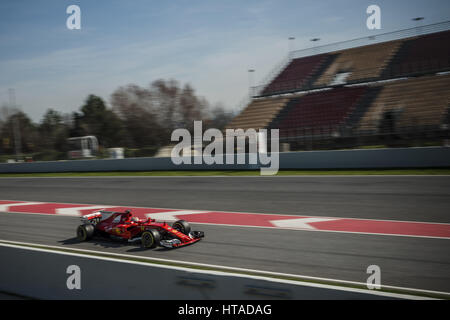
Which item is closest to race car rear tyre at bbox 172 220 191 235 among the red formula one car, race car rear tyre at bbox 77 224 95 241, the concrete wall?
the red formula one car

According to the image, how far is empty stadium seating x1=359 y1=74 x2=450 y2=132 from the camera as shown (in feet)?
64.0

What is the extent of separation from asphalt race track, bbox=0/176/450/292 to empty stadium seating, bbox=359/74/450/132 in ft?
26.6

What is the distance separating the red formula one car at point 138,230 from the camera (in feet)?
22.4

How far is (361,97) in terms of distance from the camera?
2508cm

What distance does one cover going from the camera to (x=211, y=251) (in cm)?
668

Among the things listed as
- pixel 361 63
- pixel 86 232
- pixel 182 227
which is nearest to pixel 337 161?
pixel 182 227

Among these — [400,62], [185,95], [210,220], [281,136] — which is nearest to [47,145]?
[185,95]

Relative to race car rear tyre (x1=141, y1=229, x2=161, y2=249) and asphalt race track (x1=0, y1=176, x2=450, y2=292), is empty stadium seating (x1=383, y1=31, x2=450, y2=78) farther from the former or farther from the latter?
race car rear tyre (x1=141, y1=229, x2=161, y2=249)

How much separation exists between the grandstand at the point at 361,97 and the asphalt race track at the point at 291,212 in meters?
5.23

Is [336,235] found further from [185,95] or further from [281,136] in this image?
[185,95]

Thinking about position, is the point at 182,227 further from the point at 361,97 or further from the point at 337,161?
the point at 361,97

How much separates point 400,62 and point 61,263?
27370mm

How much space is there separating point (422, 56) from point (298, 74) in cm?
956

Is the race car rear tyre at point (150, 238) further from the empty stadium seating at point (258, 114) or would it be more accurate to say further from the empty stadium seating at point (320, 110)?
the empty stadium seating at point (258, 114)
